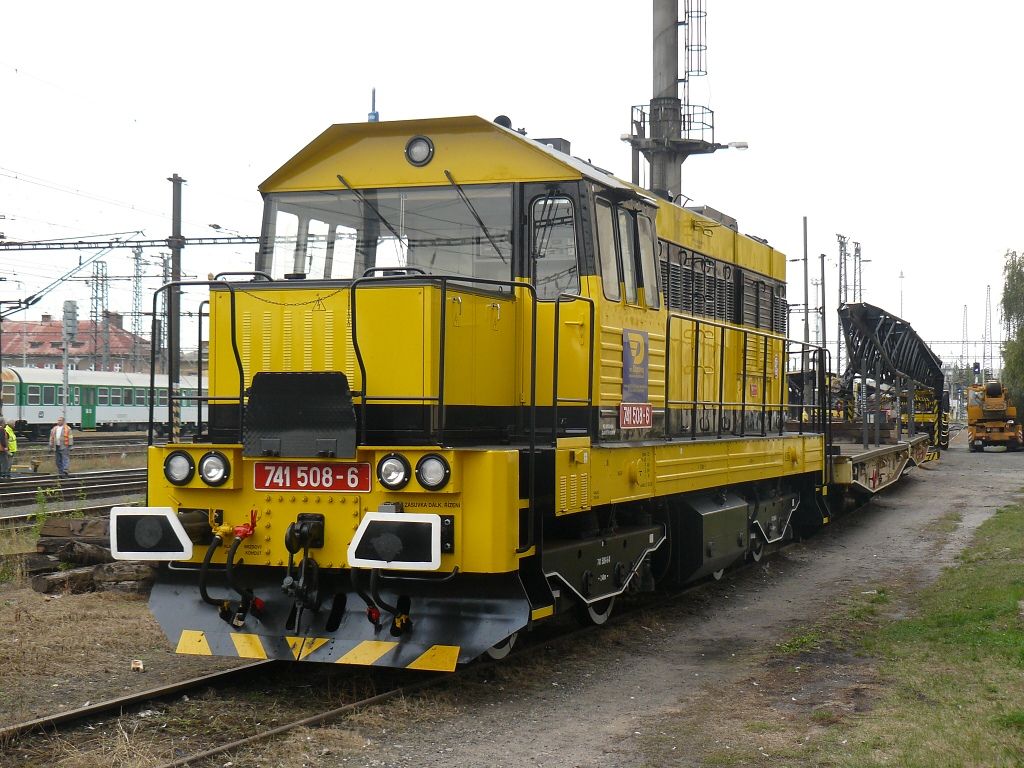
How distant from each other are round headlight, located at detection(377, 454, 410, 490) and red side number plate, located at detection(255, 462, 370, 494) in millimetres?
173

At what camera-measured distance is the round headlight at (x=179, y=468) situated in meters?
6.71

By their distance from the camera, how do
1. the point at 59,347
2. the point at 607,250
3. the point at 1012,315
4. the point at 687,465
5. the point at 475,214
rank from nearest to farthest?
the point at 475,214, the point at 607,250, the point at 687,465, the point at 1012,315, the point at 59,347

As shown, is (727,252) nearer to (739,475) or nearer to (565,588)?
(739,475)

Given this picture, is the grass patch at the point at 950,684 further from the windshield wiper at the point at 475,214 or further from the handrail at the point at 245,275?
the handrail at the point at 245,275

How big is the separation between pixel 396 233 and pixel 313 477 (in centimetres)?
191

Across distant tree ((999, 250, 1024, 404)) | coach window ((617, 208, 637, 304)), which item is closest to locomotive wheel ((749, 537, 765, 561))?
coach window ((617, 208, 637, 304))

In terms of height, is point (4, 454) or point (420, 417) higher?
point (420, 417)

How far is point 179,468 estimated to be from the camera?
674 cm

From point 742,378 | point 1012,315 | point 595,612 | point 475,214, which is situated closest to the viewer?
point 475,214

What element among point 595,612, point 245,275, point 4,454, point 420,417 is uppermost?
point 245,275

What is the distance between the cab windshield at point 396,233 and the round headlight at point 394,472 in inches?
63.0

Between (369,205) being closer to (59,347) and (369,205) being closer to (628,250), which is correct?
(628,250)

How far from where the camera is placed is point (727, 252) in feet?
37.6

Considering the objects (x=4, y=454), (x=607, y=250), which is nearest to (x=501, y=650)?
(x=607, y=250)
